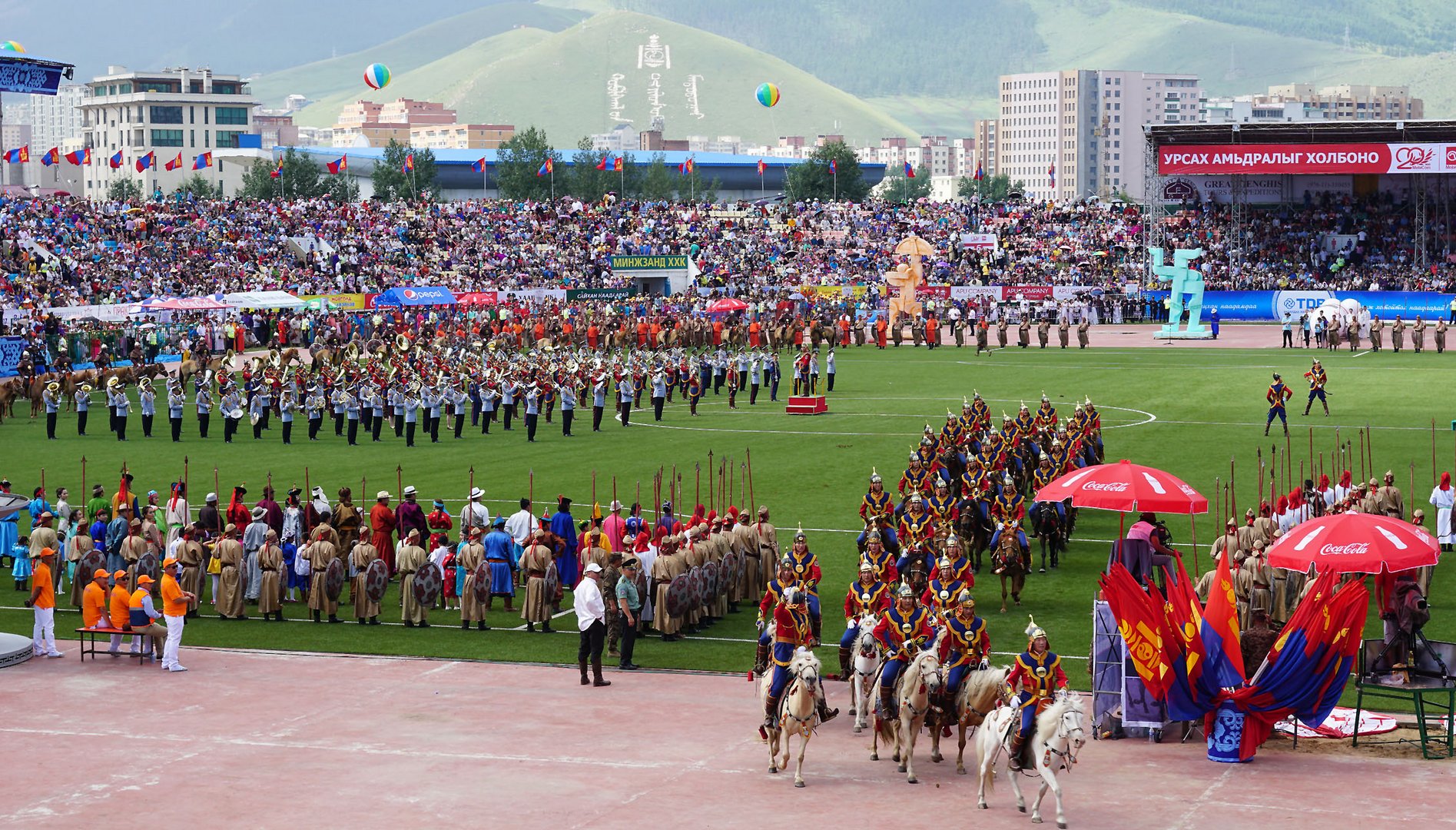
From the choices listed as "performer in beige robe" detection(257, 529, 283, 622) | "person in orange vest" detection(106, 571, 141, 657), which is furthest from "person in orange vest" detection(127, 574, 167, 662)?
"performer in beige robe" detection(257, 529, 283, 622)

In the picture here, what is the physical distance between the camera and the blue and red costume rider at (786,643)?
14.3 m

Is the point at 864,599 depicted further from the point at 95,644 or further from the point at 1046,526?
the point at 95,644

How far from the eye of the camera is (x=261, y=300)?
59.2 meters

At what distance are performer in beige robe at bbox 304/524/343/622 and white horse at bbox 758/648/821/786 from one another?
844 cm

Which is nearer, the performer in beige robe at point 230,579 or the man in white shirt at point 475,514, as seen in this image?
the performer in beige robe at point 230,579

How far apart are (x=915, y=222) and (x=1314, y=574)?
74567 mm

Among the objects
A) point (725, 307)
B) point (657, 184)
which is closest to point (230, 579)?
point (725, 307)

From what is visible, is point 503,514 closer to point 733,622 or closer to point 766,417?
point 733,622

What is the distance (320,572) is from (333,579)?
243 mm

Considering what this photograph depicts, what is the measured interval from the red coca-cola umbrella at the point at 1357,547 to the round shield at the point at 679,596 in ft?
21.8

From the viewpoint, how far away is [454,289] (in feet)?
236

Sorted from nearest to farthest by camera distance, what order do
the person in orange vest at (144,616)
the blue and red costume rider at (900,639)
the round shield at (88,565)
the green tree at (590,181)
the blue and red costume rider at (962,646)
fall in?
the blue and red costume rider at (962,646) < the blue and red costume rider at (900,639) < the person in orange vest at (144,616) < the round shield at (88,565) < the green tree at (590,181)

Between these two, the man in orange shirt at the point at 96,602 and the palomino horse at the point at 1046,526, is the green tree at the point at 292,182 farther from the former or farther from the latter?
the man in orange shirt at the point at 96,602

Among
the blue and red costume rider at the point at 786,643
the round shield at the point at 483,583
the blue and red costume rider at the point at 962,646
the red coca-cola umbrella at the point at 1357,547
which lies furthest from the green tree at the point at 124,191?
the blue and red costume rider at the point at 962,646
